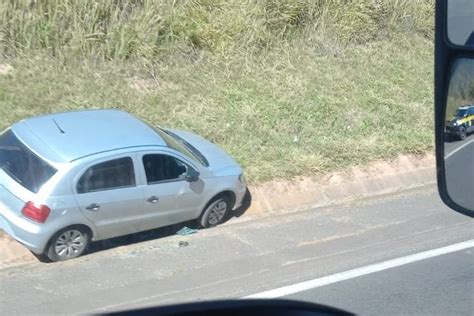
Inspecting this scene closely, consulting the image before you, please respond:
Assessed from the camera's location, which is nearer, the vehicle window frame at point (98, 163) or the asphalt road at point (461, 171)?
the asphalt road at point (461, 171)

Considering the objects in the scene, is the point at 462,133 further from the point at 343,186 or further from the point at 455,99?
the point at 343,186

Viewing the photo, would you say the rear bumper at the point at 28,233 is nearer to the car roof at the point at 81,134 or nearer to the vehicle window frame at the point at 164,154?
the car roof at the point at 81,134

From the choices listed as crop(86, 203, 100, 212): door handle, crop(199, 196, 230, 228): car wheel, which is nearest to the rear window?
crop(86, 203, 100, 212): door handle

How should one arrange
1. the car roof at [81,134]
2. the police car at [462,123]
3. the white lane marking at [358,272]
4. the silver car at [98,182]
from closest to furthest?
1. the police car at [462,123]
2. the white lane marking at [358,272]
3. the silver car at [98,182]
4. the car roof at [81,134]

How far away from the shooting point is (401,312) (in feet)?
20.2

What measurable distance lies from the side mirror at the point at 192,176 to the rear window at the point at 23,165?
1.50 m

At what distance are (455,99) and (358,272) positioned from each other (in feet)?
14.9

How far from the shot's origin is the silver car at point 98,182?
735 cm

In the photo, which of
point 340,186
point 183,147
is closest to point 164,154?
point 183,147

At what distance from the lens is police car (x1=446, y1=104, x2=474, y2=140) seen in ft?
9.18

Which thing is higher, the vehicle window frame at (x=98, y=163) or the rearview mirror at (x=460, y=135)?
the rearview mirror at (x=460, y=135)

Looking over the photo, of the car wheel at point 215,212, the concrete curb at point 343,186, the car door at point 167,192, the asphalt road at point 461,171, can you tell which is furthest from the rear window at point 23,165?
the asphalt road at point 461,171

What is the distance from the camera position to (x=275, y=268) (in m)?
7.35

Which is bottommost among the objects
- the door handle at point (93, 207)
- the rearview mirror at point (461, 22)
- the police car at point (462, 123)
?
the door handle at point (93, 207)
